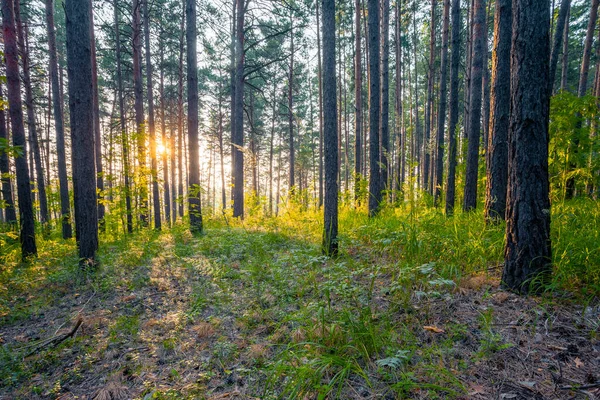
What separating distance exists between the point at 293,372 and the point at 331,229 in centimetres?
262

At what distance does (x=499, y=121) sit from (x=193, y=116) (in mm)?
7574

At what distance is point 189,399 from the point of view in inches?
83.9

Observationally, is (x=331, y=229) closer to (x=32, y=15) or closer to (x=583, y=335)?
(x=583, y=335)

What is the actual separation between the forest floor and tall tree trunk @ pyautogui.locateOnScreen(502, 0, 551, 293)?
1.27 feet

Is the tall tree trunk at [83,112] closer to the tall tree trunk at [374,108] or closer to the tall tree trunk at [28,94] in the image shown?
the tall tree trunk at [28,94]

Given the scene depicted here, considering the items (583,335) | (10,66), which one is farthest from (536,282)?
(10,66)

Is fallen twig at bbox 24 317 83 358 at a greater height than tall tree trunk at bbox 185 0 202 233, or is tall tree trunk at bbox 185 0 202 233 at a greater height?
tall tree trunk at bbox 185 0 202 233

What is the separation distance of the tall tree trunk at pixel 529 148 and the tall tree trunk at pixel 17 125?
9.11 meters

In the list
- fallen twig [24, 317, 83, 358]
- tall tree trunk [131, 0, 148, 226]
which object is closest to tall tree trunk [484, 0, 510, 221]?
fallen twig [24, 317, 83, 358]

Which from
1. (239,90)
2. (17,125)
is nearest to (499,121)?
(239,90)

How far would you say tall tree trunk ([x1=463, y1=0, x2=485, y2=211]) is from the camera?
6.34 meters

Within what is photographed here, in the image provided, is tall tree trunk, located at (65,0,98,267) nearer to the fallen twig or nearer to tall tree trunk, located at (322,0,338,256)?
the fallen twig

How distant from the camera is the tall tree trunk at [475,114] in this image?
6.34 meters

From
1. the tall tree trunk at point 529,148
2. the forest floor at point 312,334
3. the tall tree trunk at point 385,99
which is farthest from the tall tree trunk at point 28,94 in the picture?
the tall tree trunk at point 529,148
